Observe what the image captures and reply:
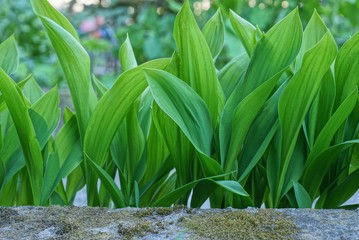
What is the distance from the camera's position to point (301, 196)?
121cm

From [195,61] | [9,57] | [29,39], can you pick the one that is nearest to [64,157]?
[9,57]

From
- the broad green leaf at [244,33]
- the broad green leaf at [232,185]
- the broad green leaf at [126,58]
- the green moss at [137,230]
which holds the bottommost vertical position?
the green moss at [137,230]

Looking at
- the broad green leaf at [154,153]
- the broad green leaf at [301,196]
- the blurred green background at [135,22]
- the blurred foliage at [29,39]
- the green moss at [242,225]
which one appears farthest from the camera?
the blurred foliage at [29,39]

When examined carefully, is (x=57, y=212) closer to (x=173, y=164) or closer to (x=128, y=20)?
(x=173, y=164)

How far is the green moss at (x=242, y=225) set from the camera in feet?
3.18

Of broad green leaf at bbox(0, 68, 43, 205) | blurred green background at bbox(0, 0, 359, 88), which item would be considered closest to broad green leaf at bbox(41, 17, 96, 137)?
broad green leaf at bbox(0, 68, 43, 205)

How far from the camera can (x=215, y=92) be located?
1.21 metres

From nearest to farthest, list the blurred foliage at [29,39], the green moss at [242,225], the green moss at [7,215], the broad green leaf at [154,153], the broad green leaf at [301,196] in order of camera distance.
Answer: the green moss at [242,225] → the green moss at [7,215] → the broad green leaf at [301,196] → the broad green leaf at [154,153] → the blurred foliage at [29,39]

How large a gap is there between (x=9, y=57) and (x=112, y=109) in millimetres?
340

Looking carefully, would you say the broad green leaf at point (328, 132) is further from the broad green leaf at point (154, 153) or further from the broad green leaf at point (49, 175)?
the broad green leaf at point (49, 175)

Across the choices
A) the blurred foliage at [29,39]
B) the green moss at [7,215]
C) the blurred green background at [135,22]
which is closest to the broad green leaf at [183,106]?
the green moss at [7,215]

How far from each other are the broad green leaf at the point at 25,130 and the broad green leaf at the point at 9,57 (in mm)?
198

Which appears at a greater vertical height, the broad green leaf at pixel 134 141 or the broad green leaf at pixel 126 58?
the broad green leaf at pixel 126 58

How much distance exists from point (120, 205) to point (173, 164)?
0.14 meters
